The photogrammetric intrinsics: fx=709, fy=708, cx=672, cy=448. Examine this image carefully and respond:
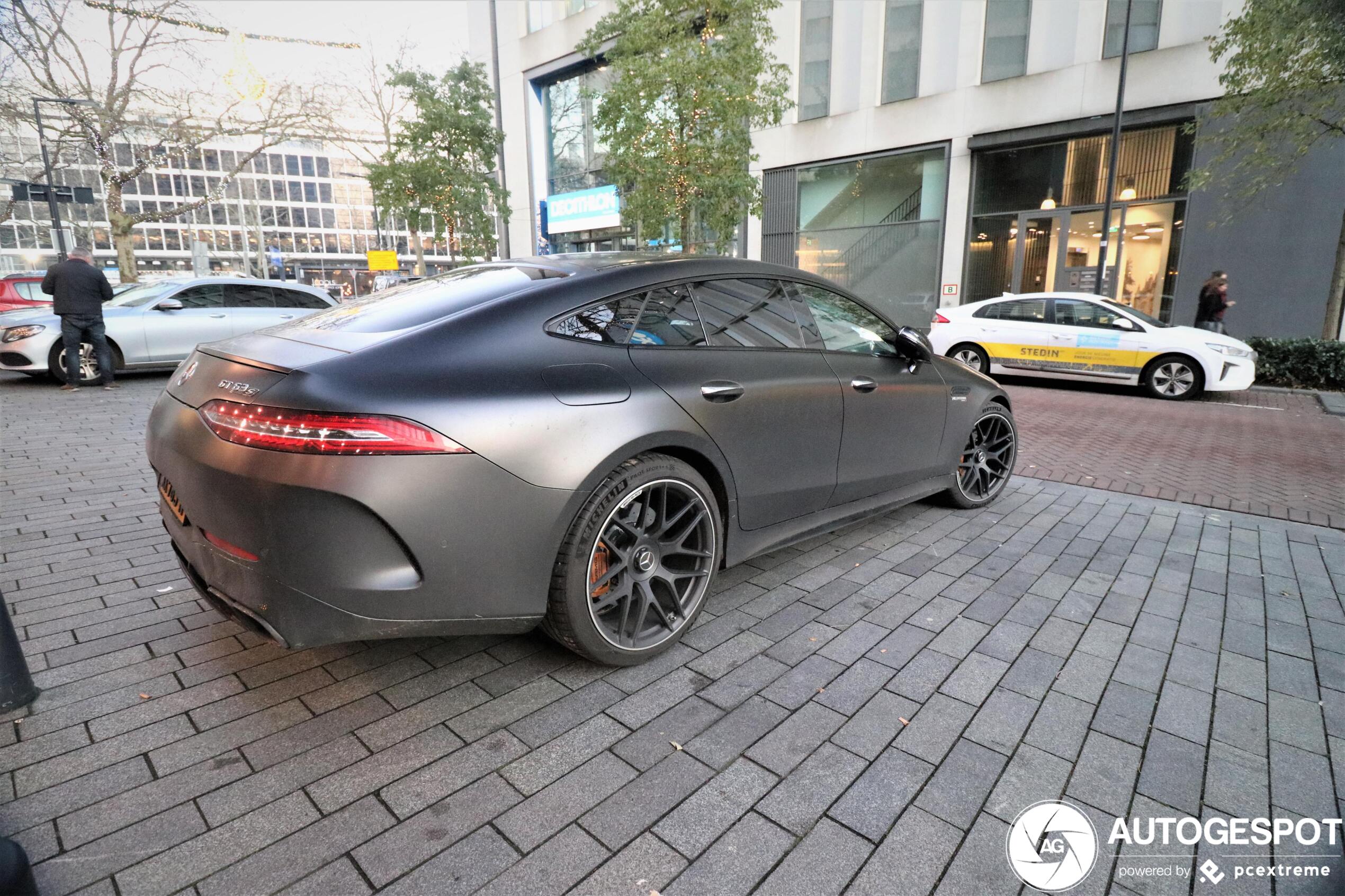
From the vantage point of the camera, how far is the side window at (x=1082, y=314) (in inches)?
435

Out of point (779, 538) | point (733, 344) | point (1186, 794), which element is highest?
point (733, 344)

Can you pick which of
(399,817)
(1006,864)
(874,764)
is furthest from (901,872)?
(399,817)

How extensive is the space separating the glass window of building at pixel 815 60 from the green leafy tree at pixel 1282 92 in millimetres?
9285

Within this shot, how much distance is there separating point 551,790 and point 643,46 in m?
14.1

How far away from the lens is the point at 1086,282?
16.5m

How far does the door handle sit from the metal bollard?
7.95 ft

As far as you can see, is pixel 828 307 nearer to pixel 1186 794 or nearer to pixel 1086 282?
pixel 1186 794

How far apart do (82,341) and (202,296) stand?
5.62 feet

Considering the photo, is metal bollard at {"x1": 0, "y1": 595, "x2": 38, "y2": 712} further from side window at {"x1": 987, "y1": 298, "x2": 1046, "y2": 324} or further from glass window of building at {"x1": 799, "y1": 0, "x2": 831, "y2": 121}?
glass window of building at {"x1": 799, "y1": 0, "x2": 831, "y2": 121}

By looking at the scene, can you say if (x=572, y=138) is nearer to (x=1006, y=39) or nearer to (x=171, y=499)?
(x=1006, y=39)

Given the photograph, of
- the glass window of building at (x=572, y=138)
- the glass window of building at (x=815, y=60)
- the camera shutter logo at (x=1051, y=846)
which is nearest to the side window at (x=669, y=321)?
the camera shutter logo at (x=1051, y=846)

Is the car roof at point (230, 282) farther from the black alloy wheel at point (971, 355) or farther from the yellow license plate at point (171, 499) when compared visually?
the black alloy wheel at point (971, 355)

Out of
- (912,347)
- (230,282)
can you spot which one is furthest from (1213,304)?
(230,282)

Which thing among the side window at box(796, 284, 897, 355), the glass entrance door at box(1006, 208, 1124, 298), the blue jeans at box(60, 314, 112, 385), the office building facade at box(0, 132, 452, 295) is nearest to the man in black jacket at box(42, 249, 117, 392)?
the blue jeans at box(60, 314, 112, 385)
